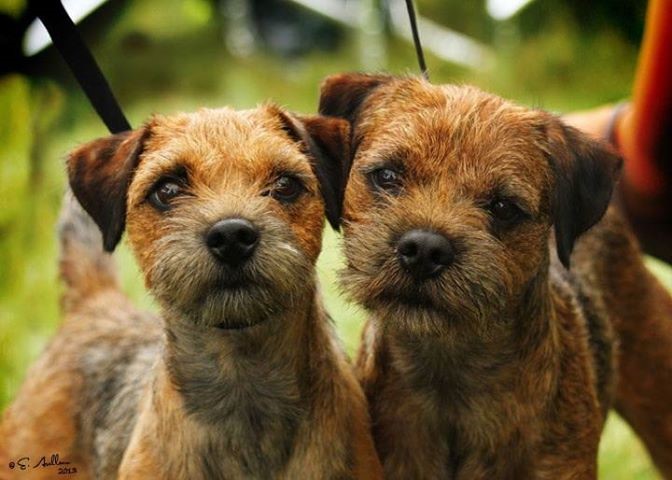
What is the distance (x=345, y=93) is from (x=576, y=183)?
0.87 meters

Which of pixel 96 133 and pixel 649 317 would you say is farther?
pixel 96 133

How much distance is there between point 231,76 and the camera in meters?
9.53

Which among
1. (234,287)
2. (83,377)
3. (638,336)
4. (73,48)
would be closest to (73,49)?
(73,48)

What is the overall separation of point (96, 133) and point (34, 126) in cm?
125

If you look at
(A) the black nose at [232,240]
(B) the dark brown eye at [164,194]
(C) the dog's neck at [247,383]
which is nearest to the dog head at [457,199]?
(C) the dog's neck at [247,383]

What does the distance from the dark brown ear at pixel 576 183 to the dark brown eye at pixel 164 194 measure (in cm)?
126

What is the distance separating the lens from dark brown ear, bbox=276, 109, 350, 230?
350cm

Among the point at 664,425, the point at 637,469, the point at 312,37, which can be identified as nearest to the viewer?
the point at 664,425

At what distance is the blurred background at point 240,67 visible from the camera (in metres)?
4.76

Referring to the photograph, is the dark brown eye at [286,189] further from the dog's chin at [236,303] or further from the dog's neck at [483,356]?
the dog's neck at [483,356]

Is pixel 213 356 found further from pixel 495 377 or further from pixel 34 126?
pixel 34 126

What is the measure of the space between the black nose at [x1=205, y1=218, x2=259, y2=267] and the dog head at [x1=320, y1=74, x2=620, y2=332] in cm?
39

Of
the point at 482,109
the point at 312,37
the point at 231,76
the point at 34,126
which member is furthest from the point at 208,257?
the point at 312,37

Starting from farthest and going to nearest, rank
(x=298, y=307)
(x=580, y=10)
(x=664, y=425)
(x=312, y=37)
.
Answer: (x=312, y=37), (x=580, y=10), (x=664, y=425), (x=298, y=307)
